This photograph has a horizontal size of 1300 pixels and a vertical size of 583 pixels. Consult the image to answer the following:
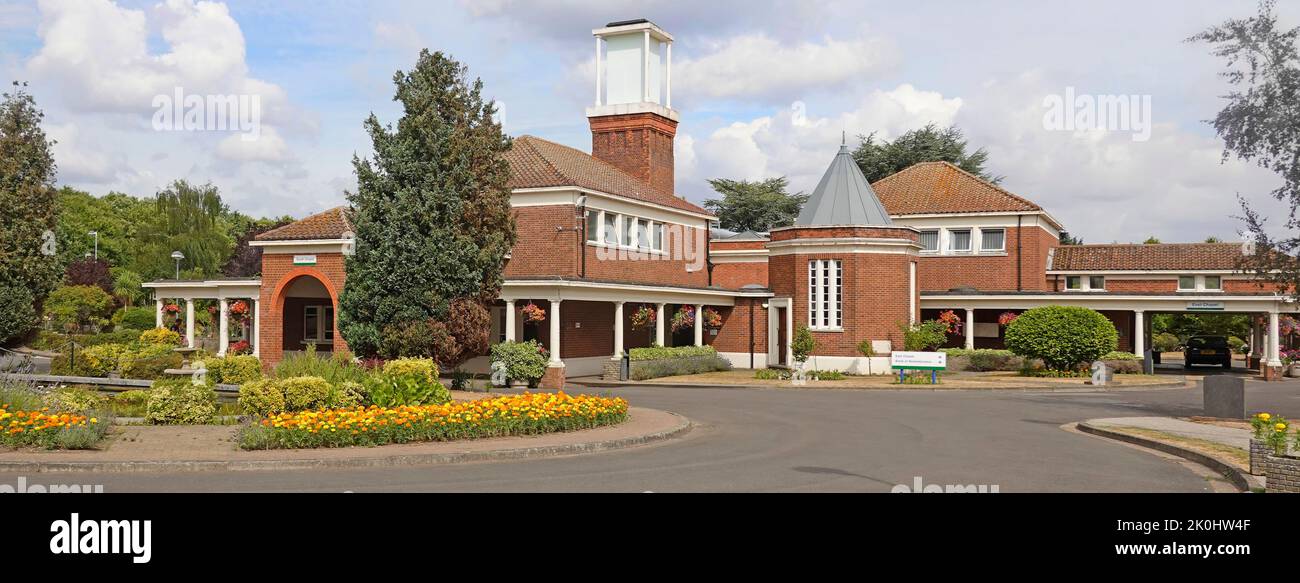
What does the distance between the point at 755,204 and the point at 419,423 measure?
5257cm

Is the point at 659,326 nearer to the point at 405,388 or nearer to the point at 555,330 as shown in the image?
the point at 555,330

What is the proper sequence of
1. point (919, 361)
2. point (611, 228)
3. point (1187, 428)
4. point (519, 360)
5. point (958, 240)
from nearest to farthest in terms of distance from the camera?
1. point (1187, 428)
2. point (519, 360)
3. point (919, 361)
4. point (611, 228)
5. point (958, 240)

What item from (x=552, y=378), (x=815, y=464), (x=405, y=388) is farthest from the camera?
(x=552, y=378)

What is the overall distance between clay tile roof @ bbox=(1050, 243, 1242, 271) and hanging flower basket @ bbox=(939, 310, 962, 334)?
8.85 m

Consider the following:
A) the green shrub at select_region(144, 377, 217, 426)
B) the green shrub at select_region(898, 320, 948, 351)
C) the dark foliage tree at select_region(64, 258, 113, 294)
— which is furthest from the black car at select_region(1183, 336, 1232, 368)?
the dark foliage tree at select_region(64, 258, 113, 294)

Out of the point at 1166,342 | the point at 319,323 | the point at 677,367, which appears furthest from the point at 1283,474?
the point at 1166,342

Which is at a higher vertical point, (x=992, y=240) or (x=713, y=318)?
(x=992, y=240)

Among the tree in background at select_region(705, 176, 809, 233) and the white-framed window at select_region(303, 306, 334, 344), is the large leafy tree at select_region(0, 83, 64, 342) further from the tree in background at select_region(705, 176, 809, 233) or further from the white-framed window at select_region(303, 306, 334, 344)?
the tree in background at select_region(705, 176, 809, 233)

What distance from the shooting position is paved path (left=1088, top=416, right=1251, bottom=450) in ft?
52.9

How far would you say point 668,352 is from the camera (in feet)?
115

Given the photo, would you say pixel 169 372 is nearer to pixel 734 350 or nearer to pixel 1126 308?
pixel 734 350

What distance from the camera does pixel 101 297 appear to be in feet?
171
